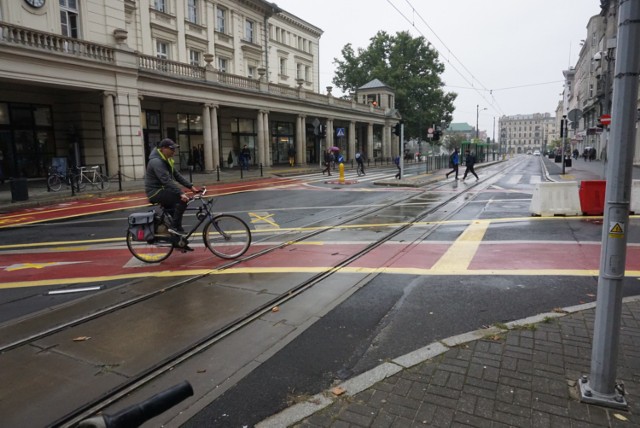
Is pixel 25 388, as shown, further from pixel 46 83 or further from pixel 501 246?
pixel 46 83

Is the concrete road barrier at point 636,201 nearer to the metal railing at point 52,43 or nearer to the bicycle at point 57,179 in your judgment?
the bicycle at point 57,179

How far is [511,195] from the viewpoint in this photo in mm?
17188

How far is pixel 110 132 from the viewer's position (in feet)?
76.0

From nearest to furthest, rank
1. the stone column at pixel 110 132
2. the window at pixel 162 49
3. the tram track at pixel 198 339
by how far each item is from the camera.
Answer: the tram track at pixel 198 339, the stone column at pixel 110 132, the window at pixel 162 49

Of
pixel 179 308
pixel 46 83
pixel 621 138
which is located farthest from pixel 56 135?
pixel 621 138

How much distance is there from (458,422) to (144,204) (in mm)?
14795

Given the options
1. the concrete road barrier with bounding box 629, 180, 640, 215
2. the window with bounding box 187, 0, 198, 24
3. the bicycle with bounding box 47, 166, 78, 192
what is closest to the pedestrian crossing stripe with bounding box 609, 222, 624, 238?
the concrete road barrier with bounding box 629, 180, 640, 215

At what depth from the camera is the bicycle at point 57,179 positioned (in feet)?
63.4

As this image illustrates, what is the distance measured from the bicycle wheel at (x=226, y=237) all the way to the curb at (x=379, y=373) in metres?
4.28

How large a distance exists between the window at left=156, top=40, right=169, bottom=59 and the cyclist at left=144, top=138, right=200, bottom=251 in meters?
26.6

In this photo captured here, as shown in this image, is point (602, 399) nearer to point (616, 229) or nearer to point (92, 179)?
point (616, 229)

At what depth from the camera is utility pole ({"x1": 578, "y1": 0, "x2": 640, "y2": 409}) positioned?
110 inches

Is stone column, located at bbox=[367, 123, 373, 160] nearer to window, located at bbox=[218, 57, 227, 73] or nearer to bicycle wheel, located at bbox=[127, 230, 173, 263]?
window, located at bbox=[218, 57, 227, 73]

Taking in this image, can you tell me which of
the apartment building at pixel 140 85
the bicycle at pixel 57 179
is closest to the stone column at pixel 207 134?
the apartment building at pixel 140 85
